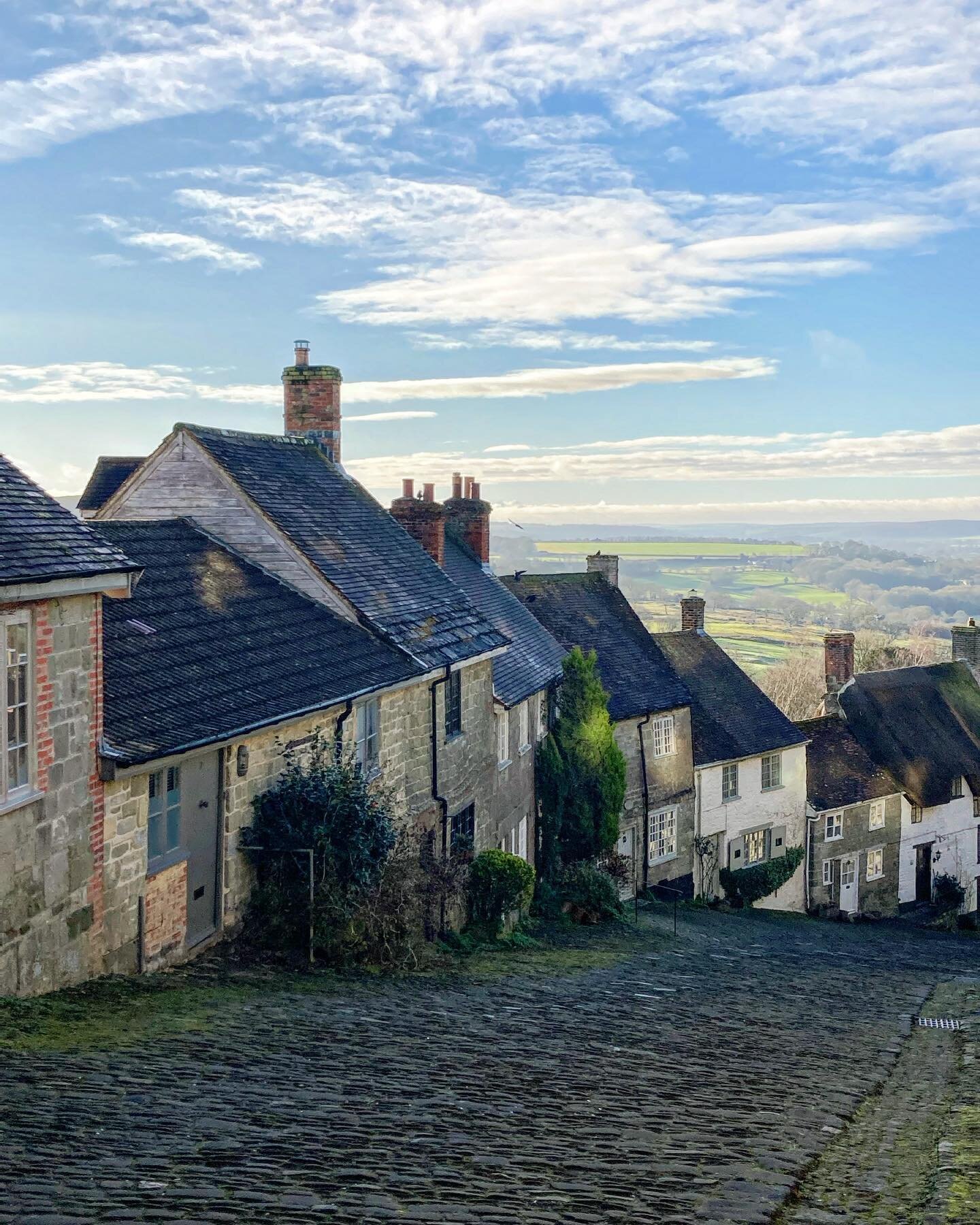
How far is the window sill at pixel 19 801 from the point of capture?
10008 mm

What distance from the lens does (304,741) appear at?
15.5 meters

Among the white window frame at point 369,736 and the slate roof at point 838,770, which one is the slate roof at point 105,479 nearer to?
the white window frame at point 369,736

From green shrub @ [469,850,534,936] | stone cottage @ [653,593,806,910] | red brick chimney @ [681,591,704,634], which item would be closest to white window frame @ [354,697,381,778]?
green shrub @ [469,850,534,936]

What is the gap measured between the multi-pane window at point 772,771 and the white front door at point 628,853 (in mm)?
6690

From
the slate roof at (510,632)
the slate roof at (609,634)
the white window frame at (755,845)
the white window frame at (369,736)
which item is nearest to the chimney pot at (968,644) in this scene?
the white window frame at (755,845)

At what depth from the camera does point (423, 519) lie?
25547 mm

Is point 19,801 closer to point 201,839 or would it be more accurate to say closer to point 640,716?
point 201,839

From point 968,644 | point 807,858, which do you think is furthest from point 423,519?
point 968,644

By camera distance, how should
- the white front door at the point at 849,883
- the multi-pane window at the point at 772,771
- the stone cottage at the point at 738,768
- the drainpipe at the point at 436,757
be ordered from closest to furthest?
1. the drainpipe at the point at 436,757
2. the stone cottage at the point at 738,768
3. the multi-pane window at the point at 772,771
4. the white front door at the point at 849,883

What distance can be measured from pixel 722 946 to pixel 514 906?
17.2ft

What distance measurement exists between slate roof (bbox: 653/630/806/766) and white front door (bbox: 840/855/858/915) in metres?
5.10

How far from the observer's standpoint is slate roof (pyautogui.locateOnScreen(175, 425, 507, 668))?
1977 centimetres

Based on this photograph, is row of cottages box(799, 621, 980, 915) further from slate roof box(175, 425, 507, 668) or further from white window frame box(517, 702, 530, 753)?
slate roof box(175, 425, 507, 668)

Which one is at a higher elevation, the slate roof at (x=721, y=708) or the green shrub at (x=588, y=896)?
the slate roof at (x=721, y=708)
